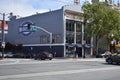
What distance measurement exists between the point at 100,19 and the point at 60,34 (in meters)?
9.77

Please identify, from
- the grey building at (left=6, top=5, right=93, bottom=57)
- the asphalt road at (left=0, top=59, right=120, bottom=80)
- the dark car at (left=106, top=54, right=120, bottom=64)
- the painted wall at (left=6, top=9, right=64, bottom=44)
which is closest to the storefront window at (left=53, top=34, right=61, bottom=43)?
the grey building at (left=6, top=5, right=93, bottom=57)

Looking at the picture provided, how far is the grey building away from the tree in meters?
2.87

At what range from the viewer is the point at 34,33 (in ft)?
248

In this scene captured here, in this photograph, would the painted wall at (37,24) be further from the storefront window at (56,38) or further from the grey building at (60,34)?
the storefront window at (56,38)

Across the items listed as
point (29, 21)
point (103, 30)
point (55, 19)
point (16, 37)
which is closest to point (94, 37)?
point (103, 30)

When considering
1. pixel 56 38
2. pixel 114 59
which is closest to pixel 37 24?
pixel 56 38

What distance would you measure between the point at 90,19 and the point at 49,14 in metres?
10.1

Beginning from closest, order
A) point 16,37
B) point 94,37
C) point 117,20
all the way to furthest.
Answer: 1. point 117,20
2. point 94,37
3. point 16,37

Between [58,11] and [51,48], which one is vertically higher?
[58,11]

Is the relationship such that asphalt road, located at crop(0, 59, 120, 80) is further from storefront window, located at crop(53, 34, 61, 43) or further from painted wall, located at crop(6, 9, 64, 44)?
painted wall, located at crop(6, 9, 64, 44)

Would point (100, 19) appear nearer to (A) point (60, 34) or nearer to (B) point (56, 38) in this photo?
(A) point (60, 34)

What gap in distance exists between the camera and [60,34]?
218 ft

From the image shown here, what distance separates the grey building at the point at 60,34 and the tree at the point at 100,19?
2870mm

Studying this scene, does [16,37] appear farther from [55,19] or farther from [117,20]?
[117,20]
